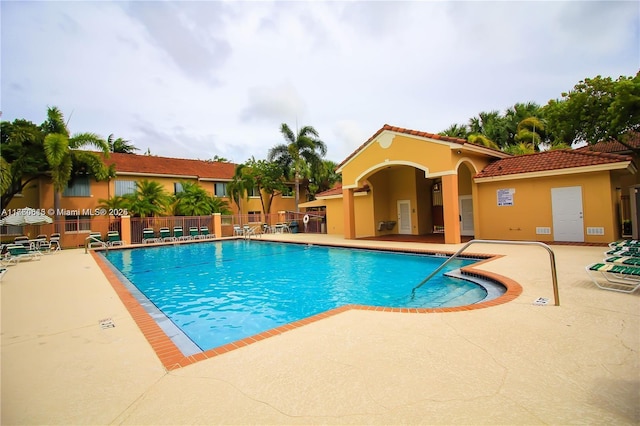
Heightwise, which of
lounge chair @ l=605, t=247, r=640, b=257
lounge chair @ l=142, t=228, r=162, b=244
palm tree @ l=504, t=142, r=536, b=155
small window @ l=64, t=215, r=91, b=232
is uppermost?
palm tree @ l=504, t=142, r=536, b=155

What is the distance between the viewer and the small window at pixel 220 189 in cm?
3222

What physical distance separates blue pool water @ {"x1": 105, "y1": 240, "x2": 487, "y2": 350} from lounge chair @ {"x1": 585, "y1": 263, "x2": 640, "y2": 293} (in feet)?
7.02

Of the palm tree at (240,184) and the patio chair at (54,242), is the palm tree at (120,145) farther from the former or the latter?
the patio chair at (54,242)

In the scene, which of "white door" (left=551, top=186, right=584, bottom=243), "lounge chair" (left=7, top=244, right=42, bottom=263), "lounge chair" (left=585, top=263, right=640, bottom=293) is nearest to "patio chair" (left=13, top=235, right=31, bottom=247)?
"lounge chair" (left=7, top=244, right=42, bottom=263)

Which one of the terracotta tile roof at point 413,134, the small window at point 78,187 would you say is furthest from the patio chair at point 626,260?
the small window at point 78,187

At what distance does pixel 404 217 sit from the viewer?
22.2m

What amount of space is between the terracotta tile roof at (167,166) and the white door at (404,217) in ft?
61.0

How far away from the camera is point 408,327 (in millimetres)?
4523

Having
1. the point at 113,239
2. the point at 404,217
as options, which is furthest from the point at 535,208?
the point at 113,239

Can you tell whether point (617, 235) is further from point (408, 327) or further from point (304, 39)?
point (304, 39)

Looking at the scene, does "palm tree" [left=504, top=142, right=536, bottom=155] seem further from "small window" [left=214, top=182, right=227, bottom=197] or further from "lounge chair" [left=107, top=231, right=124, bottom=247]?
"lounge chair" [left=107, top=231, right=124, bottom=247]

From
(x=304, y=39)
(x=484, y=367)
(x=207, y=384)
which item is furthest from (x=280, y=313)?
(x=304, y=39)

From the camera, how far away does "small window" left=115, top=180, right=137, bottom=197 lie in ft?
87.4

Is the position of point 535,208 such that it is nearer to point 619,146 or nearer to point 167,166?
point 619,146
